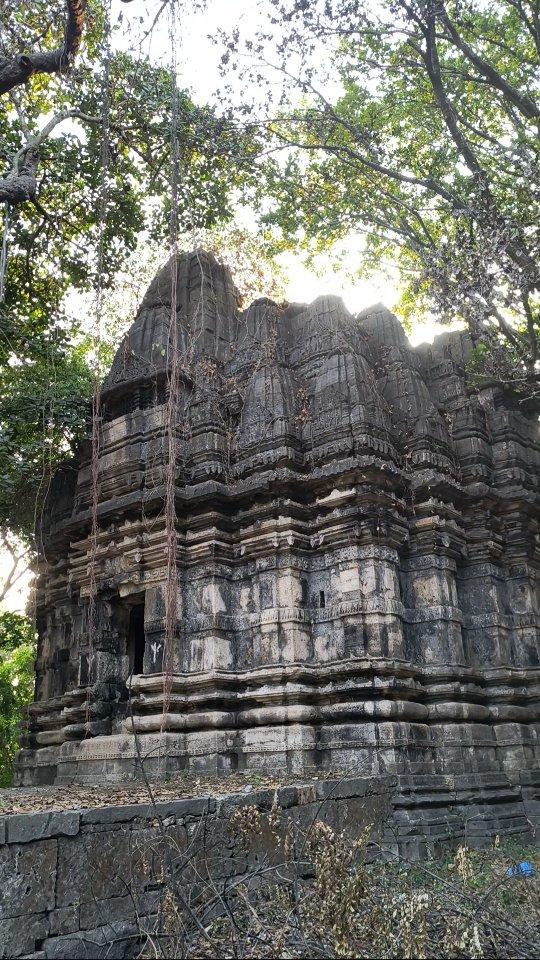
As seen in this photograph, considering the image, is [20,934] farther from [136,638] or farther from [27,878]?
[136,638]

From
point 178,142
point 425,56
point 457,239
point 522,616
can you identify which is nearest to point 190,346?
point 178,142

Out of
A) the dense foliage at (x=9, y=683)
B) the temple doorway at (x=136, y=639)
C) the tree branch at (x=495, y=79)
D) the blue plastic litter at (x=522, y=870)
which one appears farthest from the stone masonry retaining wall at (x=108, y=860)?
the dense foliage at (x=9, y=683)

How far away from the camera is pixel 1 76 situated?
7805mm

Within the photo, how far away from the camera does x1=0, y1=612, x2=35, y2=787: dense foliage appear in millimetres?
17453

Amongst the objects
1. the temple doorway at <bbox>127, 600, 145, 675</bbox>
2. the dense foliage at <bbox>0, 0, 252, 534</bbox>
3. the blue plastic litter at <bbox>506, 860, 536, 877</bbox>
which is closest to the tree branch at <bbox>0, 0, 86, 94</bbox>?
the dense foliage at <bbox>0, 0, 252, 534</bbox>

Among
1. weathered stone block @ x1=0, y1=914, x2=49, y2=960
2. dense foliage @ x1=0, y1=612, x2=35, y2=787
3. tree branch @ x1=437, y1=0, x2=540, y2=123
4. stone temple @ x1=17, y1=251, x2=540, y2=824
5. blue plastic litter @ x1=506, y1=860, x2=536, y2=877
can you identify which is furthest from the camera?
dense foliage @ x1=0, y1=612, x2=35, y2=787

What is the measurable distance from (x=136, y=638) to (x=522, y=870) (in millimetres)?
6201

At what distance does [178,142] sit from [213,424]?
490cm

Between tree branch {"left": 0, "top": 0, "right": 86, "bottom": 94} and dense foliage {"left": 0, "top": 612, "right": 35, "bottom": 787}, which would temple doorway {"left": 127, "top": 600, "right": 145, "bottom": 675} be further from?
tree branch {"left": 0, "top": 0, "right": 86, "bottom": 94}

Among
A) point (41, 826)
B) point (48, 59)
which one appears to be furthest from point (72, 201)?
point (41, 826)

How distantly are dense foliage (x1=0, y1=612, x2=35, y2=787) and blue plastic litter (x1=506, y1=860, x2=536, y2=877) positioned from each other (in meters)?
12.1

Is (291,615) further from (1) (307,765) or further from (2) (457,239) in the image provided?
(2) (457,239)

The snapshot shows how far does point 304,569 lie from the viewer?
31.0ft

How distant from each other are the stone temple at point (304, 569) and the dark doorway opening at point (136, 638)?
1.3 inches
